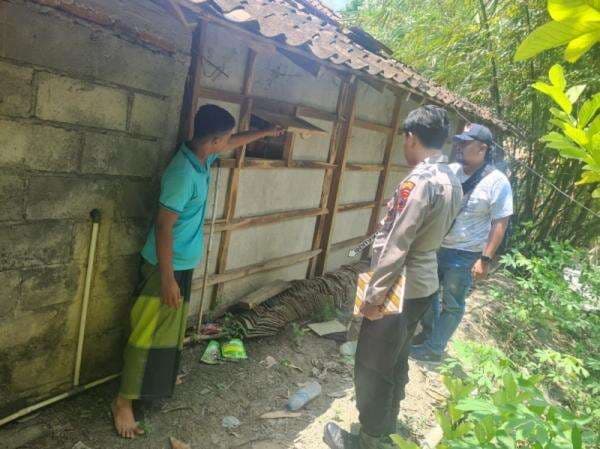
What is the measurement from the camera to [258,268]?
4.92m

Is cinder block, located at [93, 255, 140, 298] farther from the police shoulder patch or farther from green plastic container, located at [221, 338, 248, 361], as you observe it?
the police shoulder patch

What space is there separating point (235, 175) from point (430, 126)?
1950 mm

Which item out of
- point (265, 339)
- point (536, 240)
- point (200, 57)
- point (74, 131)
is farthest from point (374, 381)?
point (536, 240)

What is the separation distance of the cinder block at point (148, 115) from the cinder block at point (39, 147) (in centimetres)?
43

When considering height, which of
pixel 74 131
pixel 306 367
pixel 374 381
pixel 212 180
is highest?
pixel 74 131

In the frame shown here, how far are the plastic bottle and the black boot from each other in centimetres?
40

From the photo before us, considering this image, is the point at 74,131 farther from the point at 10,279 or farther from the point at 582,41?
the point at 582,41

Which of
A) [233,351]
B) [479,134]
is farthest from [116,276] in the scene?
[479,134]

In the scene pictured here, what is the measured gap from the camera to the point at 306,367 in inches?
174

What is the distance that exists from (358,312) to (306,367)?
1.65 m

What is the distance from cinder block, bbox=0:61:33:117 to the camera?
7.52 feet

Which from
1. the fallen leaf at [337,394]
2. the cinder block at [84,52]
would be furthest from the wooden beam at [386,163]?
the cinder block at [84,52]

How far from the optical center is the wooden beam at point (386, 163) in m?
7.19

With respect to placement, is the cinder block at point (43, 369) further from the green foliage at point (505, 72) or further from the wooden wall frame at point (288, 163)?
the green foliage at point (505, 72)
